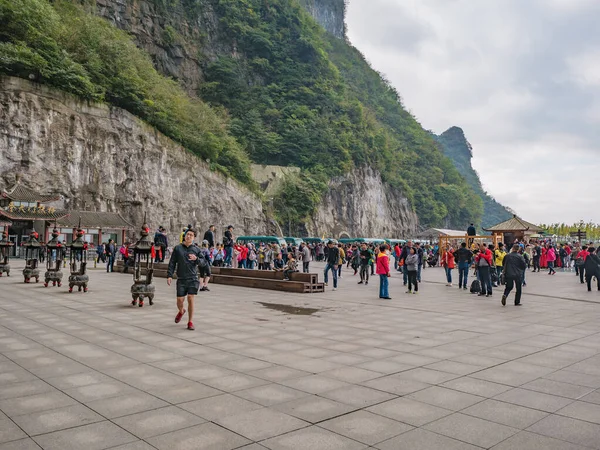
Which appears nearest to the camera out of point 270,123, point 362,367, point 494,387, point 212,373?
point 494,387

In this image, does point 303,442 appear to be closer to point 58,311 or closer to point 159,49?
point 58,311

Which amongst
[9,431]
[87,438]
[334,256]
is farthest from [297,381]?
[334,256]

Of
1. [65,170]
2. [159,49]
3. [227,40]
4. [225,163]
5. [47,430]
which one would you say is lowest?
[47,430]

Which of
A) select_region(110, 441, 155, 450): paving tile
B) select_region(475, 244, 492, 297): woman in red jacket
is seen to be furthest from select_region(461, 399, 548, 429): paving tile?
select_region(475, 244, 492, 297): woman in red jacket

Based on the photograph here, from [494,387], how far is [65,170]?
38.9 metres

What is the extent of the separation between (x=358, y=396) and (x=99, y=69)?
142 feet

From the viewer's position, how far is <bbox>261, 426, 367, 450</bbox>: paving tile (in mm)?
3371

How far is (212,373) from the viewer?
17.4 ft

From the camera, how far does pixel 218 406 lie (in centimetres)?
420

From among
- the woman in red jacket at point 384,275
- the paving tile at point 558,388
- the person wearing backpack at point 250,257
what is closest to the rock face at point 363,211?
the person wearing backpack at point 250,257

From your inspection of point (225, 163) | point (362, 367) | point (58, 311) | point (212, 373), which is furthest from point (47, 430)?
point (225, 163)

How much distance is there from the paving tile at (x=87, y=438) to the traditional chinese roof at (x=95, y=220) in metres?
33.5

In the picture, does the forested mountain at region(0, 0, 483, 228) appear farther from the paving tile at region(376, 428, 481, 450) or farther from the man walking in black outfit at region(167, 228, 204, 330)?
the paving tile at region(376, 428, 481, 450)

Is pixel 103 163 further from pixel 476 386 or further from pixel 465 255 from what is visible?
pixel 476 386
